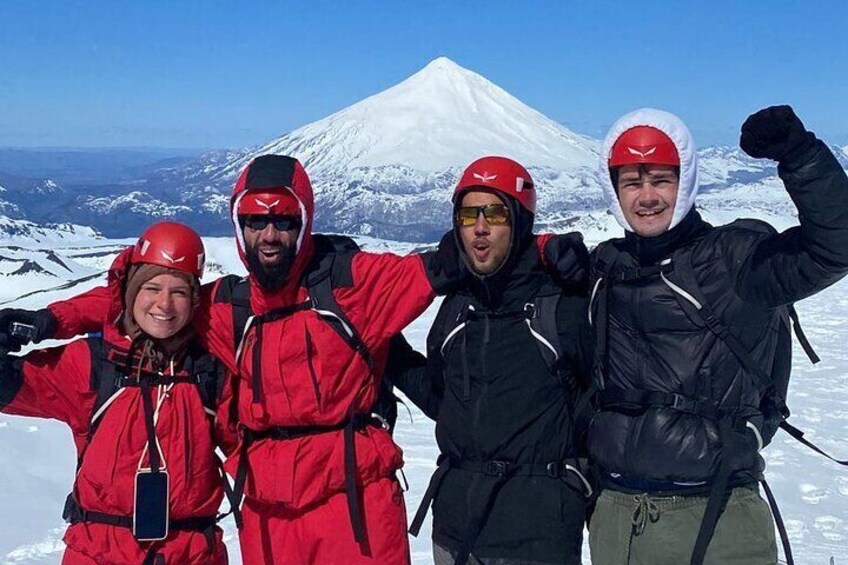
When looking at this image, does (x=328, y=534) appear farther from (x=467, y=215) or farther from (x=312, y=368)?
(x=467, y=215)

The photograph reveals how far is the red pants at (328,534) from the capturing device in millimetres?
3545

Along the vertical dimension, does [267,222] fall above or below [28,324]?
above

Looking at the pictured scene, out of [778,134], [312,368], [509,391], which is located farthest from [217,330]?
[778,134]

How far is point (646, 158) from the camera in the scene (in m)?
3.20

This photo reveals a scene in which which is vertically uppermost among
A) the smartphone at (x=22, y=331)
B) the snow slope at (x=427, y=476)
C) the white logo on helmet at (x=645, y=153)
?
the white logo on helmet at (x=645, y=153)

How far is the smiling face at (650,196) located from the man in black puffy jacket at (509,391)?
393 mm

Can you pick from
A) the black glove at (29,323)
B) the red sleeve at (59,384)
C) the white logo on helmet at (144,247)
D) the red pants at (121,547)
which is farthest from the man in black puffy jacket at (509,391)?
the black glove at (29,323)

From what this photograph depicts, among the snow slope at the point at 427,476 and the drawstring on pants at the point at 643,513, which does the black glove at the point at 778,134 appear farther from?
the snow slope at the point at 427,476

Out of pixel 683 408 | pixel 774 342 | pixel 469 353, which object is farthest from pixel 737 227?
pixel 469 353

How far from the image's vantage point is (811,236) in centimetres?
275

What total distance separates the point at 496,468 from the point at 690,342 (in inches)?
38.8

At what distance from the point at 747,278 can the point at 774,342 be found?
1.19 feet

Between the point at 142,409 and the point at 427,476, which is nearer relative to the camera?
the point at 142,409

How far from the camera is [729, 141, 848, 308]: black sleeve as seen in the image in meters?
2.68
